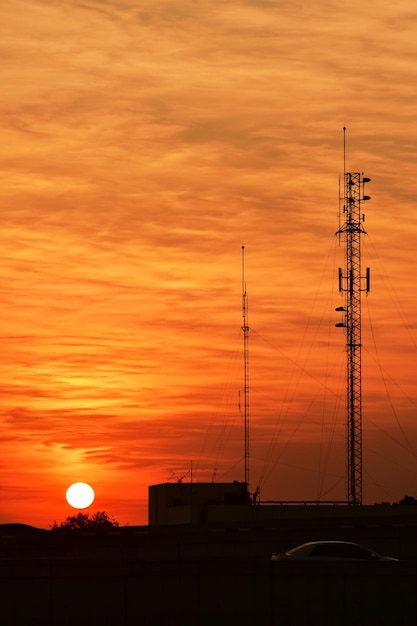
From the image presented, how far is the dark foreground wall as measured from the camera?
1154 inches

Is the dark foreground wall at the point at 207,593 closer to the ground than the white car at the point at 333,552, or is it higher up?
closer to the ground

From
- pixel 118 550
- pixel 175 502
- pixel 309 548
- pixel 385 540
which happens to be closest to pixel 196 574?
pixel 309 548

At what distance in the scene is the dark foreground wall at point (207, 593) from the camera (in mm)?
29312

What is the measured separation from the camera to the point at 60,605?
3459cm

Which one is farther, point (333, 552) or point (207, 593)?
point (333, 552)

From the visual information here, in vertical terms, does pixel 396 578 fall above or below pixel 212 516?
below

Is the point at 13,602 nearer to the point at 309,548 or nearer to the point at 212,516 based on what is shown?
the point at 309,548

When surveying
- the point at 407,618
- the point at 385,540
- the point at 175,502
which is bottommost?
the point at 407,618

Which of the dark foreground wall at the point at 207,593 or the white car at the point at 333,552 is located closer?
the dark foreground wall at the point at 207,593

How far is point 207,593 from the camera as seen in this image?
32.3m

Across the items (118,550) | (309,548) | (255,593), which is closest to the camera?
(255,593)

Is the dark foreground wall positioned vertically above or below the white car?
below

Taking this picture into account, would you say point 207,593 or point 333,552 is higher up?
point 333,552

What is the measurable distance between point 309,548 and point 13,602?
9290 mm
